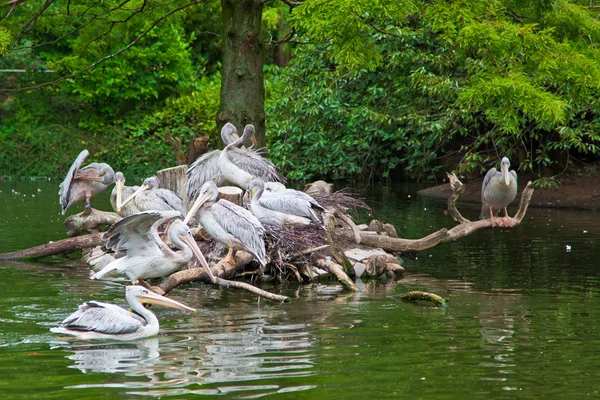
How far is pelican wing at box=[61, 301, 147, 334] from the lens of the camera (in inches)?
277

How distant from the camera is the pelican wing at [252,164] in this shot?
11891mm

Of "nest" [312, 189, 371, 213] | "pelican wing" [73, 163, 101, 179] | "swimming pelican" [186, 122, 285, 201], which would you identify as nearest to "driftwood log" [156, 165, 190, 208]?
"swimming pelican" [186, 122, 285, 201]

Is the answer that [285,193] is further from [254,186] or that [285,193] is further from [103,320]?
[103,320]

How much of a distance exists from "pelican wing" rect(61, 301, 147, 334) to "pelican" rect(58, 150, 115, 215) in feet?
16.9

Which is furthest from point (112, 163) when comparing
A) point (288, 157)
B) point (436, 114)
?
point (436, 114)

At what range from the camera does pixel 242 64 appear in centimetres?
1298

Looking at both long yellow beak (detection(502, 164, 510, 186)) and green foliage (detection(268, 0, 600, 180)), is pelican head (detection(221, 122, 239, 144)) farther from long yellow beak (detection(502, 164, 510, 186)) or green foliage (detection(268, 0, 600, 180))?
long yellow beak (detection(502, 164, 510, 186))

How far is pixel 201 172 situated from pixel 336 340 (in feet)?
17.9

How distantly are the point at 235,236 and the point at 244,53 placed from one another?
13.8ft

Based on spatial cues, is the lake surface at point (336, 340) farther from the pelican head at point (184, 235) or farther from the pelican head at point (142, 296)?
the pelican head at point (184, 235)

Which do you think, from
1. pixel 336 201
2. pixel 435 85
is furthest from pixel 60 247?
pixel 435 85

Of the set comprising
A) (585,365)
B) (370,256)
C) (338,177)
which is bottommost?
(585,365)

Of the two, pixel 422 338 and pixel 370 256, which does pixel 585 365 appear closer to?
pixel 422 338

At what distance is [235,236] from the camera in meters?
9.62
